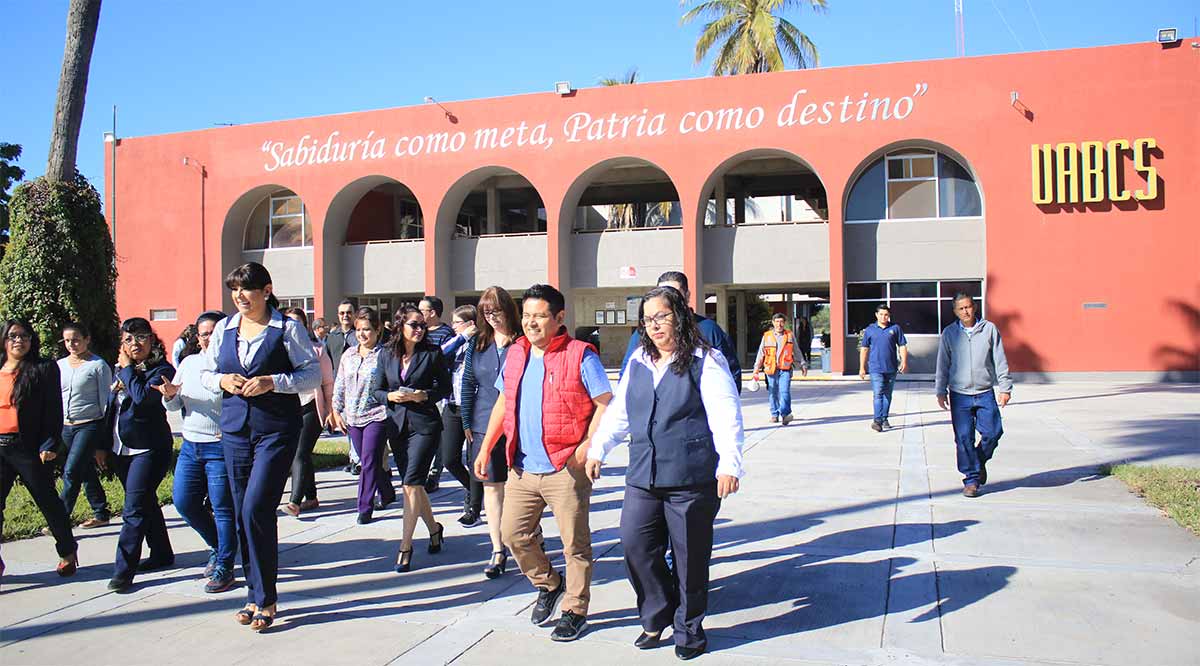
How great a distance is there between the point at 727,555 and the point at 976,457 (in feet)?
→ 9.82

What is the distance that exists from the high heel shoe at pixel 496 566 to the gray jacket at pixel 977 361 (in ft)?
14.0

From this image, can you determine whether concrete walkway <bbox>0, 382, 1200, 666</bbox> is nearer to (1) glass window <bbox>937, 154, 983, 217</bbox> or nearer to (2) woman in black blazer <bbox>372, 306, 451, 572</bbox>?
(2) woman in black blazer <bbox>372, 306, 451, 572</bbox>

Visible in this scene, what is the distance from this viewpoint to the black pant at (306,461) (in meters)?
7.14

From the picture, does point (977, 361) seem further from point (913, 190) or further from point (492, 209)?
point (492, 209)

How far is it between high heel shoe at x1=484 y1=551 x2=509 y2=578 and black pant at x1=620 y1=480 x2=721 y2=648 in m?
1.44

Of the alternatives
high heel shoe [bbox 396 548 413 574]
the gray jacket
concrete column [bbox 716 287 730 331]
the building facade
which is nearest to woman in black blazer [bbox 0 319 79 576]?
high heel shoe [bbox 396 548 413 574]

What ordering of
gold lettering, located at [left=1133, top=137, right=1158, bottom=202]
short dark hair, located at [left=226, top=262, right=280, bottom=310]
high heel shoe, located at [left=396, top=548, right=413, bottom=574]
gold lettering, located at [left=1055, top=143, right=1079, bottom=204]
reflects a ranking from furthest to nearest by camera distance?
gold lettering, located at [left=1055, top=143, right=1079, bottom=204] < gold lettering, located at [left=1133, top=137, right=1158, bottom=202] < high heel shoe, located at [left=396, top=548, right=413, bottom=574] < short dark hair, located at [left=226, top=262, right=280, bottom=310]

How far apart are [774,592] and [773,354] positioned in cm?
792

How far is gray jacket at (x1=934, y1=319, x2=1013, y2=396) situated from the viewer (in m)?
7.47

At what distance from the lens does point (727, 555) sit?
5691mm

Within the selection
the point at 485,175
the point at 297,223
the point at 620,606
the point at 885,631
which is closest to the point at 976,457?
the point at 885,631

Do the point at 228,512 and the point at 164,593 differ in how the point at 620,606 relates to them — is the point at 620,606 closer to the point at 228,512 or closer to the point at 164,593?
the point at 228,512

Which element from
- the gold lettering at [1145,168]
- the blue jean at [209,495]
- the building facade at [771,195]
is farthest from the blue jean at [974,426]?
the gold lettering at [1145,168]

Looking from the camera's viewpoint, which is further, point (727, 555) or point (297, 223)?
point (297, 223)
